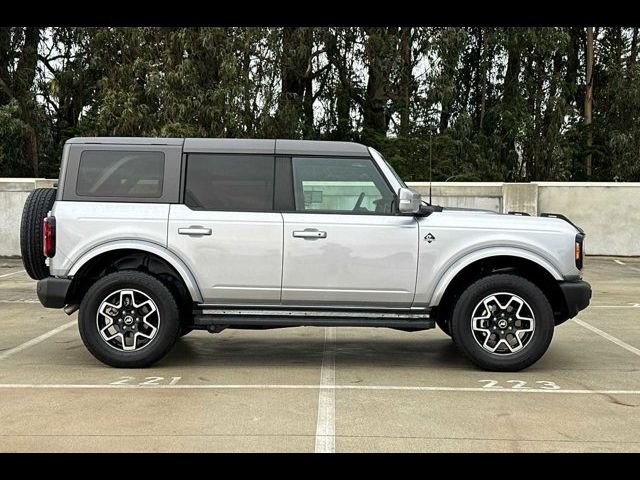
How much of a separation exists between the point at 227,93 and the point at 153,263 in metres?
18.7

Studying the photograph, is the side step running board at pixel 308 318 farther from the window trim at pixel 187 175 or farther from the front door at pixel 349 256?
the window trim at pixel 187 175

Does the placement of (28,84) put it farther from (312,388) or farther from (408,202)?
(312,388)

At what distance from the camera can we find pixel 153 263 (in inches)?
298

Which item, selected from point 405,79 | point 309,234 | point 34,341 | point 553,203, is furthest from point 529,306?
point 405,79

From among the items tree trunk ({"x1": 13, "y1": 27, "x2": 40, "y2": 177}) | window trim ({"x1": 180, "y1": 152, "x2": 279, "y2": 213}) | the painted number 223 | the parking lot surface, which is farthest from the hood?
tree trunk ({"x1": 13, "y1": 27, "x2": 40, "y2": 177})

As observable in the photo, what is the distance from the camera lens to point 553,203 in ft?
67.0

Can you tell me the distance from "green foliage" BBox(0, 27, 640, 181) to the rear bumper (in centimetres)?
1791

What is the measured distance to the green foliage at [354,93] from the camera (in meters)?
26.3

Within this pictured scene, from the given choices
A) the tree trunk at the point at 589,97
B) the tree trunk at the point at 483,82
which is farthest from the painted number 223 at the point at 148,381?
the tree trunk at the point at 589,97

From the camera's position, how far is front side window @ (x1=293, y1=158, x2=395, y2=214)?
24.5 ft

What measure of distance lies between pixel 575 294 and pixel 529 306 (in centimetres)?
42
